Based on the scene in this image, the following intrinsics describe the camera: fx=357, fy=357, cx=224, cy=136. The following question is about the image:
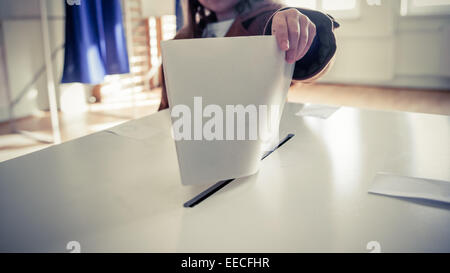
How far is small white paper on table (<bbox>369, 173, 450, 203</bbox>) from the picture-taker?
446 millimetres

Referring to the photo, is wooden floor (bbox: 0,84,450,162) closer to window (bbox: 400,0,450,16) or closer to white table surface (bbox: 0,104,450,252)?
window (bbox: 400,0,450,16)

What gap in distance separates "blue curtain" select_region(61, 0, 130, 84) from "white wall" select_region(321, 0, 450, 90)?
268cm

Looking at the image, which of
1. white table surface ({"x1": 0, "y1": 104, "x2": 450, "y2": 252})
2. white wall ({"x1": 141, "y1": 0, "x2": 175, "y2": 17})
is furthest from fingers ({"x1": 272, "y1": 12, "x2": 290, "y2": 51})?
white wall ({"x1": 141, "y1": 0, "x2": 175, "y2": 17})

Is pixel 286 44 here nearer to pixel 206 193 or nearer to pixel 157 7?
pixel 206 193

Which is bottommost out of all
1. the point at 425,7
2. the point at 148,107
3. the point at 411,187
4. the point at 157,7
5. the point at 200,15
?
the point at 148,107

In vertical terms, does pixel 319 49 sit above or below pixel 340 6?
below

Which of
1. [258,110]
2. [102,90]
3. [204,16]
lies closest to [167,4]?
[102,90]

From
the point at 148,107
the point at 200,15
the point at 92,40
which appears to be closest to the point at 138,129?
the point at 200,15

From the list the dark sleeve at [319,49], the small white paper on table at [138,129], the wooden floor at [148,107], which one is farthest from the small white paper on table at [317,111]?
the wooden floor at [148,107]

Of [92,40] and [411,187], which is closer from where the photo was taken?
[411,187]

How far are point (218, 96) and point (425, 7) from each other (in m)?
Answer: 4.07

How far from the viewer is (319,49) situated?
26.8 inches
